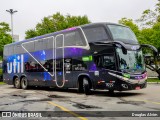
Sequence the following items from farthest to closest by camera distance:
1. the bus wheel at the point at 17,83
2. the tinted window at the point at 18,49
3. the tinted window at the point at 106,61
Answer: the bus wheel at the point at 17,83
the tinted window at the point at 18,49
the tinted window at the point at 106,61

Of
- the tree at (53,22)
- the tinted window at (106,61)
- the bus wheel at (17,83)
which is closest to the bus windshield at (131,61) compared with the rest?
the tinted window at (106,61)

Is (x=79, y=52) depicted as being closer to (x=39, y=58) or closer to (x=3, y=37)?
(x=39, y=58)

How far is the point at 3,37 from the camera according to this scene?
49.9 metres

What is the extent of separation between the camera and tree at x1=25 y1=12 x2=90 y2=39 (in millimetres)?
62047

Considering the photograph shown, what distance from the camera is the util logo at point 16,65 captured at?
990 inches

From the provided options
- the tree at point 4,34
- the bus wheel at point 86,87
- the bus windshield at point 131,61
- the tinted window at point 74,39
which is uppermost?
the tree at point 4,34

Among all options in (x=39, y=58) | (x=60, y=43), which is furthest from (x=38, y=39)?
(x=60, y=43)

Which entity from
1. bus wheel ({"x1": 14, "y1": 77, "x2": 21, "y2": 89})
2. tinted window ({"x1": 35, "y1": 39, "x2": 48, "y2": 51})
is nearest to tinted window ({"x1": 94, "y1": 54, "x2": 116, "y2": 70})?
tinted window ({"x1": 35, "y1": 39, "x2": 48, "y2": 51})

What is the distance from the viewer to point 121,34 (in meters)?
17.3

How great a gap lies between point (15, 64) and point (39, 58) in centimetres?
409

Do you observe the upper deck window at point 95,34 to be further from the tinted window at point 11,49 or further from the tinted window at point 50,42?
the tinted window at point 11,49

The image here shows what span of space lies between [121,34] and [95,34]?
1.43 meters

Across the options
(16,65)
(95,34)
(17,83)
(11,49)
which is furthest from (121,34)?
(11,49)

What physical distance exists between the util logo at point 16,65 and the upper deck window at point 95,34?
886cm
